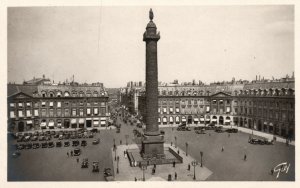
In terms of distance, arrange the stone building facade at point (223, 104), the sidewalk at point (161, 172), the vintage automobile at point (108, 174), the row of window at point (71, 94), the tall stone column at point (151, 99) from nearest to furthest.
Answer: the vintage automobile at point (108, 174)
the sidewalk at point (161, 172)
the tall stone column at point (151, 99)
the stone building facade at point (223, 104)
the row of window at point (71, 94)

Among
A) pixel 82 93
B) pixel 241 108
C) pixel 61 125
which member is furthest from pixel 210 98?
pixel 61 125

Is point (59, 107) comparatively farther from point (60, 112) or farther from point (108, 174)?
point (108, 174)

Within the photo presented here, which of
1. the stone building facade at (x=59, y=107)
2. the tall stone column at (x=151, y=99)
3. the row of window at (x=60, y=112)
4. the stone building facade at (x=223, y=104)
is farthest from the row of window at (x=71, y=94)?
the tall stone column at (x=151, y=99)

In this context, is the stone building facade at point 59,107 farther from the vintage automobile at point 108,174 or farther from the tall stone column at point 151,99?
the vintage automobile at point 108,174

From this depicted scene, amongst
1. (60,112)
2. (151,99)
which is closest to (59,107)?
(60,112)

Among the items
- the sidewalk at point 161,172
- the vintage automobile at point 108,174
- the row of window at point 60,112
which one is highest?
the row of window at point 60,112

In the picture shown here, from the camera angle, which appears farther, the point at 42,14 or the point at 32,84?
the point at 32,84
